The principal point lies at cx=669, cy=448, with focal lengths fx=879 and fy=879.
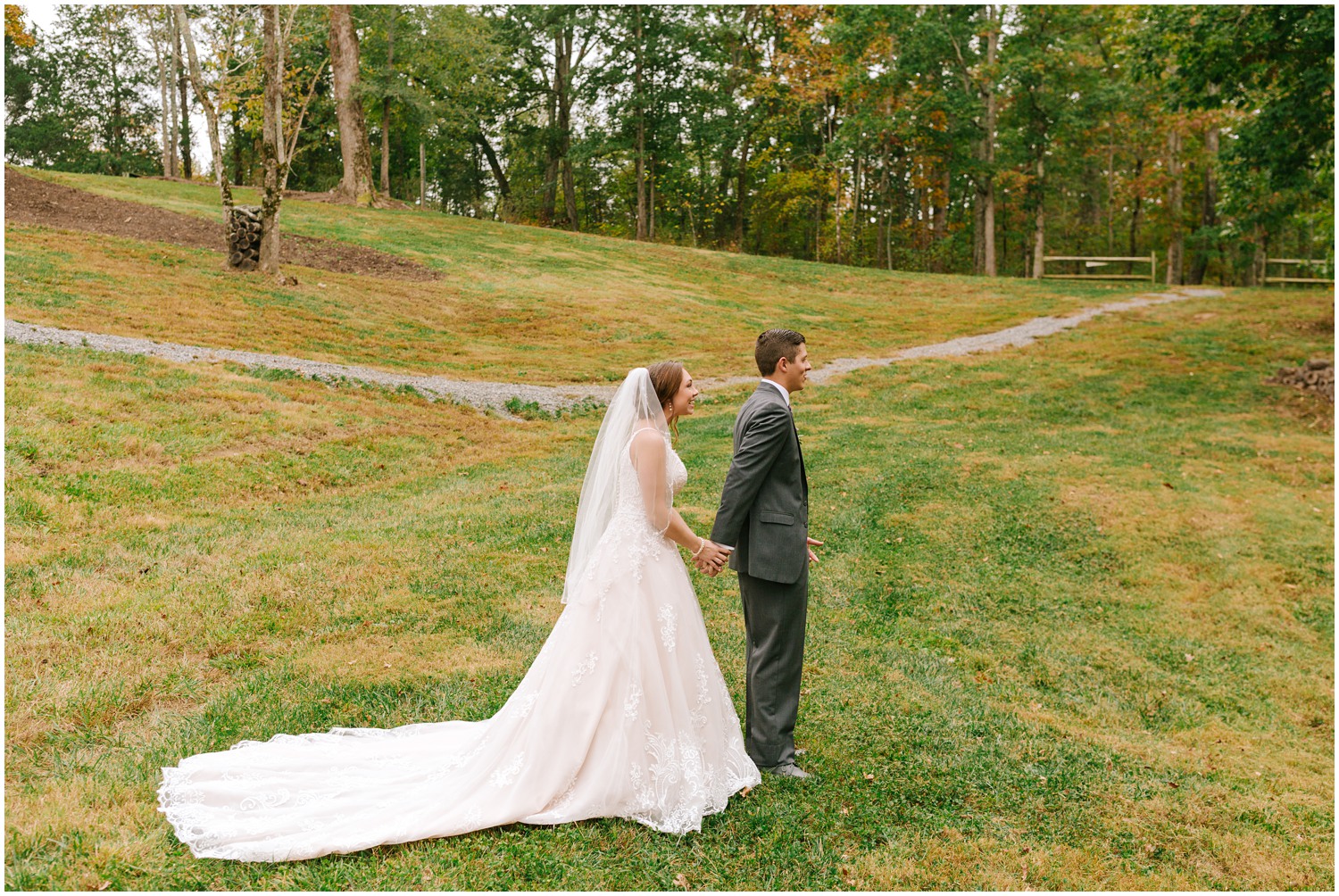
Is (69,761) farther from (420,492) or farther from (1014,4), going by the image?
(1014,4)

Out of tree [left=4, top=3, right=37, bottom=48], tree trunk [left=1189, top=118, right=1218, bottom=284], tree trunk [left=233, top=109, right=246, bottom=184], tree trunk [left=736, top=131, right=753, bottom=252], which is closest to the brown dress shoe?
tree [left=4, top=3, right=37, bottom=48]

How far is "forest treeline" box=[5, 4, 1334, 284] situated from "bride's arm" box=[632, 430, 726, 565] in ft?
73.3

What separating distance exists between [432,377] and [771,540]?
13.4 metres

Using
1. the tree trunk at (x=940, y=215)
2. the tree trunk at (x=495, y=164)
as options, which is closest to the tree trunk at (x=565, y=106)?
the tree trunk at (x=495, y=164)

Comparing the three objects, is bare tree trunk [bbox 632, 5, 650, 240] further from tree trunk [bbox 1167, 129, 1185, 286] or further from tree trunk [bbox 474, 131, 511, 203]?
tree trunk [bbox 1167, 129, 1185, 286]

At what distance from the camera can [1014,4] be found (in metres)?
37.0

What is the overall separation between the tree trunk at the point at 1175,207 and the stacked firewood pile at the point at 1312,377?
18901 mm

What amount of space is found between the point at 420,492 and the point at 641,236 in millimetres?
34717

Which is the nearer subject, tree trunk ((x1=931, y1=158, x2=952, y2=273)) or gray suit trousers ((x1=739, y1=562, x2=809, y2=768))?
gray suit trousers ((x1=739, y1=562, x2=809, y2=768))

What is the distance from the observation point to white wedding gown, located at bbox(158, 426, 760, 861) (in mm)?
4113

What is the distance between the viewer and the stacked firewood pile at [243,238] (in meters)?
20.6

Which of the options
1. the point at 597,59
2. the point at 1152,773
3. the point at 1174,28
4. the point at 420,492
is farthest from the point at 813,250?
the point at 1152,773

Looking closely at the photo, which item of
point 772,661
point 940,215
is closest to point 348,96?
point 940,215

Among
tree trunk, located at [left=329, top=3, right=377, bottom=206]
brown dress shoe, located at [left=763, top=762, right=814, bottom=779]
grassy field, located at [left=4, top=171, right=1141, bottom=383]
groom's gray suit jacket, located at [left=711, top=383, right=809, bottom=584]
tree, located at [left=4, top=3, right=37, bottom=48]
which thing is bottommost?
brown dress shoe, located at [left=763, top=762, right=814, bottom=779]
